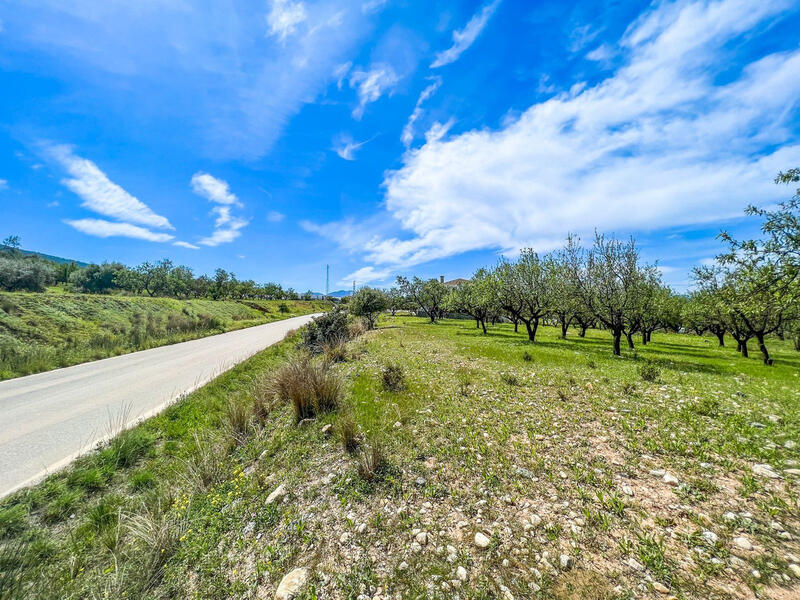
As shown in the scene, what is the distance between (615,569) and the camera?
126 inches

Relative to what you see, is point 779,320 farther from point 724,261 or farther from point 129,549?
point 129,549

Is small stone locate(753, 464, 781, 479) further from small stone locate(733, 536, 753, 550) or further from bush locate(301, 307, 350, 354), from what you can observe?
bush locate(301, 307, 350, 354)

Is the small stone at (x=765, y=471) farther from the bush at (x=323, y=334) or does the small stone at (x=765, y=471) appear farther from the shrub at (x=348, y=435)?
the bush at (x=323, y=334)

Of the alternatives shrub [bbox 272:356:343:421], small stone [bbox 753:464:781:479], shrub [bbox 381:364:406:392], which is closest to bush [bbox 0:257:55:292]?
shrub [bbox 272:356:343:421]

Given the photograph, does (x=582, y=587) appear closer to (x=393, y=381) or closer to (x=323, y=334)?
(x=393, y=381)

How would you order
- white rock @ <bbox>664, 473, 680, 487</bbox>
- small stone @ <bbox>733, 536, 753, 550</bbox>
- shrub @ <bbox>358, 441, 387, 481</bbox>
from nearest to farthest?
1. small stone @ <bbox>733, 536, 753, 550</bbox>
2. white rock @ <bbox>664, 473, 680, 487</bbox>
3. shrub @ <bbox>358, 441, 387, 481</bbox>

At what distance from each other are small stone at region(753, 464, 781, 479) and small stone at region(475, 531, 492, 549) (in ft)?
17.1

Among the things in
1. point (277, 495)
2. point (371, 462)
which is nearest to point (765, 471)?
point (371, 462)

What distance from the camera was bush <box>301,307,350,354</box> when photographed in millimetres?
18859

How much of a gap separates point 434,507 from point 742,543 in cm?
389

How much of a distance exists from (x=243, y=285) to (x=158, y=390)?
337 feet

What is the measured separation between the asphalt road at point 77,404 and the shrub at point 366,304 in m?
23.6

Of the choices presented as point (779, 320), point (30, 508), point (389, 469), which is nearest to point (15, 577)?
point (30, 508)

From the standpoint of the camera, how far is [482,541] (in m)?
3.75
